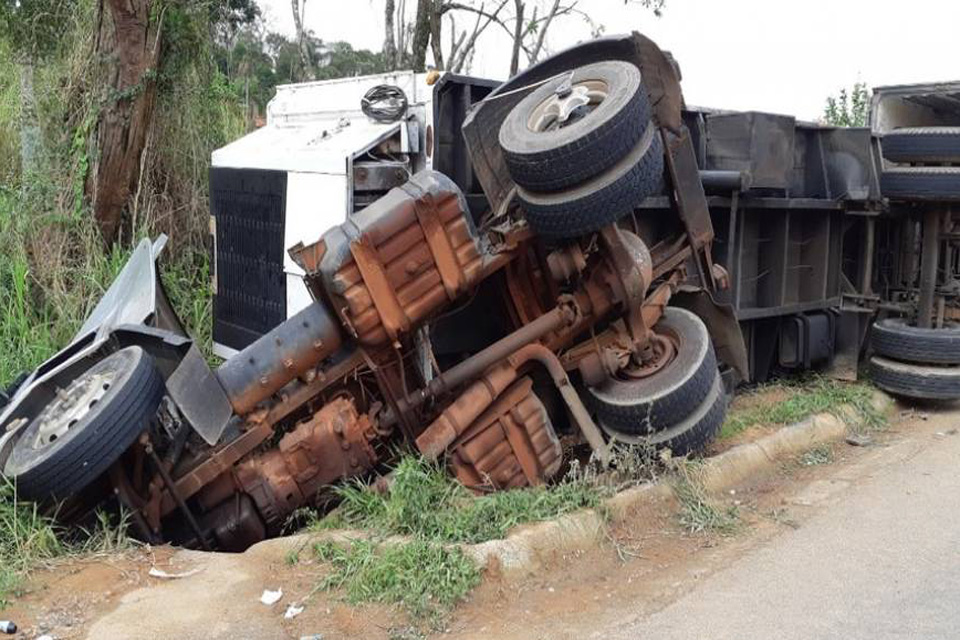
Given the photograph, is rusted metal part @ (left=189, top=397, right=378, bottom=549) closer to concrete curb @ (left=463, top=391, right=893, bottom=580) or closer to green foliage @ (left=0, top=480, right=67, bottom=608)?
green foliage @ (left=0, top=480, right=67, bottom=608)

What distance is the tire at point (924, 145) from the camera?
785 cm

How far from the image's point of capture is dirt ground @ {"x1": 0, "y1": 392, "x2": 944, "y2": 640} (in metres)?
4.06

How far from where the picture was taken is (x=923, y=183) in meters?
7.91

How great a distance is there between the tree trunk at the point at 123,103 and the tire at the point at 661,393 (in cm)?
491

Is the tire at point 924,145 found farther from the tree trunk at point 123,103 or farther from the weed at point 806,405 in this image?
the tree trunk at point 123,103

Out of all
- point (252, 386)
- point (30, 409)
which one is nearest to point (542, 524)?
point (252, 386)

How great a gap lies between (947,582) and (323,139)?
15.0ft

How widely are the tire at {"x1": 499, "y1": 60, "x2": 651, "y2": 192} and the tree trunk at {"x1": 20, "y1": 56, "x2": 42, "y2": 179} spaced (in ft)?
18.1

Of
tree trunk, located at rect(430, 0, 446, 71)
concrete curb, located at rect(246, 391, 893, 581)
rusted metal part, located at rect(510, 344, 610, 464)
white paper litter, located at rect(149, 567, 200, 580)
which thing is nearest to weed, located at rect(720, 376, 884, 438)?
concrete curb, located at rect(246, 391, 893, 581)

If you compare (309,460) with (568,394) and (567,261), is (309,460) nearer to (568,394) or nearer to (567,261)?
(568,394)

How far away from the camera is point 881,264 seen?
369 inches

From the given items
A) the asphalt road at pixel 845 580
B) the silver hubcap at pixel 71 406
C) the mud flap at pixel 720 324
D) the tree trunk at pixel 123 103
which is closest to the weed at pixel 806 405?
the mud flap at pixel 720 324

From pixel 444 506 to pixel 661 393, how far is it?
141cm

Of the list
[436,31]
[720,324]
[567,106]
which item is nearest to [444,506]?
[567,106]
